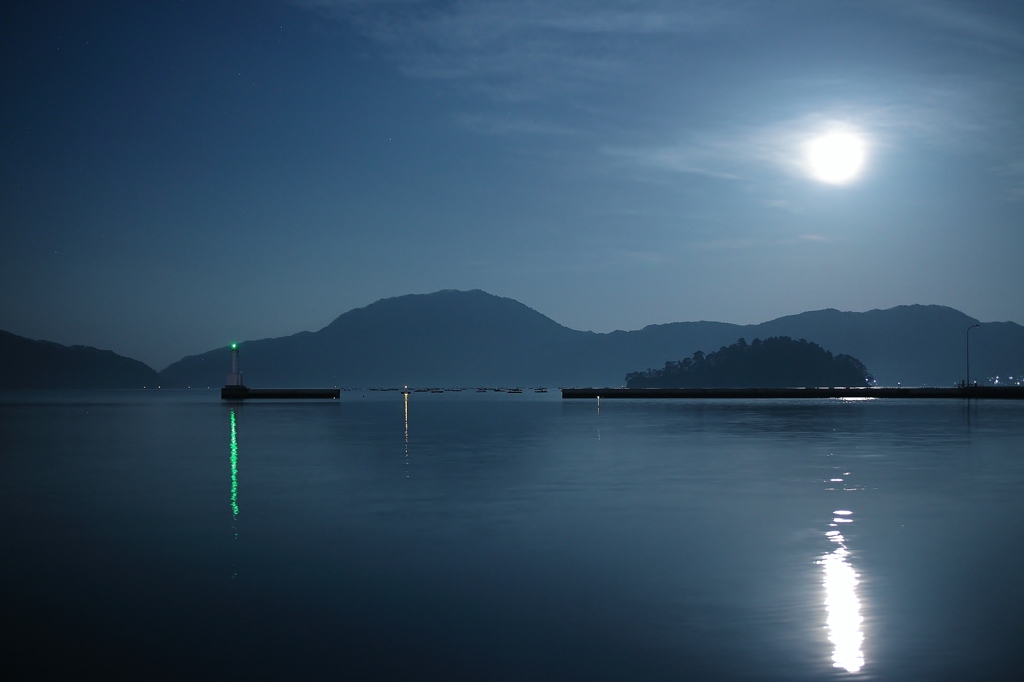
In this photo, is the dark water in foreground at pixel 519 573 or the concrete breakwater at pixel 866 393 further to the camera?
the concrete breakwater at pixel 866 393

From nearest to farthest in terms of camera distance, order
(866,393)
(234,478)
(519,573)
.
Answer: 1. (519,573)
2. (234,478)
3. (866,393)

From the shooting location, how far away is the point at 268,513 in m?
22.0

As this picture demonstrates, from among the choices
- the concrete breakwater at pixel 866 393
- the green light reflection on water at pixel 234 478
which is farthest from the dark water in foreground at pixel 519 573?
the concrete breakwater at pixel 866 393

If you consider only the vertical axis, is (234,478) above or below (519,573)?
below

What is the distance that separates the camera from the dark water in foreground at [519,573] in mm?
9852

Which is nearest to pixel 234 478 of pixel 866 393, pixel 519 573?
pixel 519 573

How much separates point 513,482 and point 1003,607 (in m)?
18.5

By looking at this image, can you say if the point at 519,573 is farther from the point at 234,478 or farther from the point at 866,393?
the point at 866,393

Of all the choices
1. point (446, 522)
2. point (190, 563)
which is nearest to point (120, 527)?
point (190, 563)

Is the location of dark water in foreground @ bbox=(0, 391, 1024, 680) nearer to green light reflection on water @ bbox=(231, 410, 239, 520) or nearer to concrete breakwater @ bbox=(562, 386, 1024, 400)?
green light reflection on water @ bbox=(231, 410, 239, 520)

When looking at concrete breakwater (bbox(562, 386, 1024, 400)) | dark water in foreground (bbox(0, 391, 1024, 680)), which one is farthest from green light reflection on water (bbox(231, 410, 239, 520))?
concrete breakwater (bbox(562, 386, 1024, 400))

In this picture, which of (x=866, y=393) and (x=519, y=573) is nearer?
(x=519, y=573)

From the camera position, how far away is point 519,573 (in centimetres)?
1461

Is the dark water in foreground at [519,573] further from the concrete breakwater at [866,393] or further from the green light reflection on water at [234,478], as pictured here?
the concrete breakwater at [866,393]
